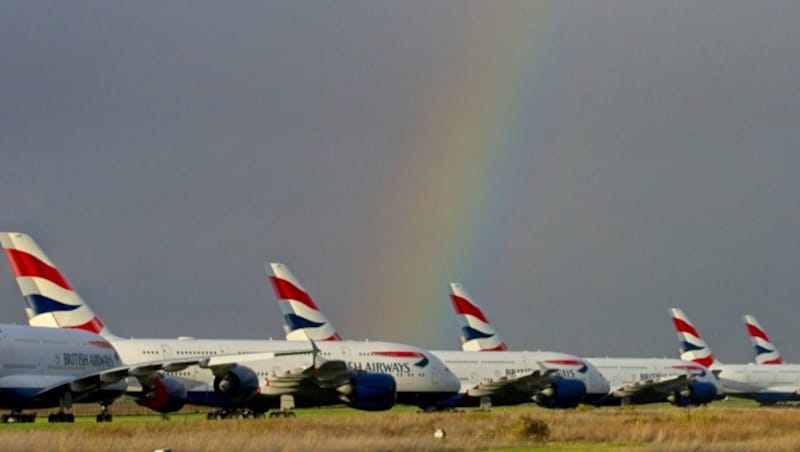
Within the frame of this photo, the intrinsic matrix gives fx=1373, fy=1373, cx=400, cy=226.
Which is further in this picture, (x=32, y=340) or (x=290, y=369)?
(x=290, y=369)

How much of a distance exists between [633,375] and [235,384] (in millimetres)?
57793

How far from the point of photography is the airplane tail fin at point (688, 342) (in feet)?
484

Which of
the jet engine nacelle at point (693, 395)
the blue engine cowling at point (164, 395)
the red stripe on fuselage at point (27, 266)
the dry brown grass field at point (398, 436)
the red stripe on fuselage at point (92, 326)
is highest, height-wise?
the red stripe on fuselage at point (27, 266)

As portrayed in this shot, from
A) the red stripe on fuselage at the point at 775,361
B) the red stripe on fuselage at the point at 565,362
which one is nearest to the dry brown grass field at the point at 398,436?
the red stripe on fuselage at the point at 565,362

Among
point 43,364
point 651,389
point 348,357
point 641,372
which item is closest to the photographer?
point 43,364

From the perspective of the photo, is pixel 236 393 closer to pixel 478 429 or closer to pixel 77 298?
pixel 77 298

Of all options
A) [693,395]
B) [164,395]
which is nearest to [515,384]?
[693,395]

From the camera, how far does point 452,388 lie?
295 feet

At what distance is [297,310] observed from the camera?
3787 inches

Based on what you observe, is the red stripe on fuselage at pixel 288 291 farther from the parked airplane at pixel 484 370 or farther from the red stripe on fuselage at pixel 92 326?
the red stripe on fuselage at pixel 92 326

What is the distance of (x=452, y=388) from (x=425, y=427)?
37.5 metres

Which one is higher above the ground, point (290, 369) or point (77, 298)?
point (77, 298)

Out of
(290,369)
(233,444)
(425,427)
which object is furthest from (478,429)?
(290,369)

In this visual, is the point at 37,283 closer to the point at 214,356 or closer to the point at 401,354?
the point at 214,356
